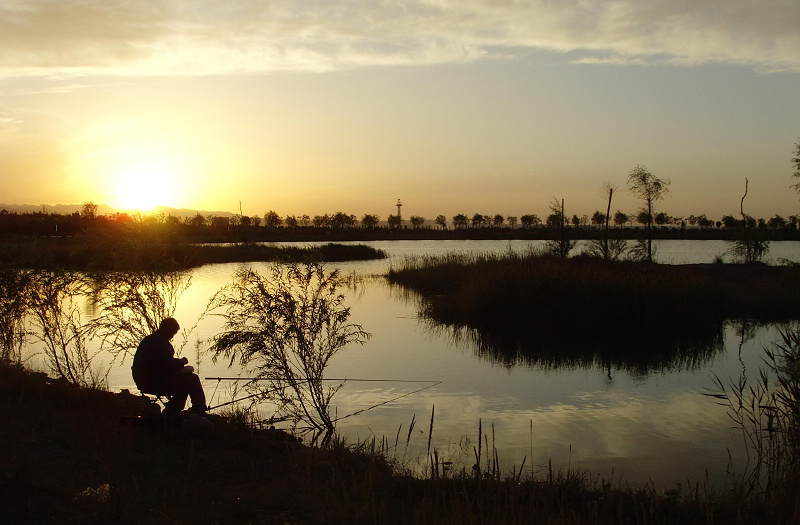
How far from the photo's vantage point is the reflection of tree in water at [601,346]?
15293mm

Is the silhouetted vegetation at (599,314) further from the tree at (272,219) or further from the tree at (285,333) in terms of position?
the tree at (272,219)

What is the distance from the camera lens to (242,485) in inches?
266

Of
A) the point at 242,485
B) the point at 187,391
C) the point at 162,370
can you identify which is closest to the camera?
the point at 242,485

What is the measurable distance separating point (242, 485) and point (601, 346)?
41.6 feet

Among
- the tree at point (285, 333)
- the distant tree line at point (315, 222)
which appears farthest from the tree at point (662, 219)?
the tree at point (285, 333)

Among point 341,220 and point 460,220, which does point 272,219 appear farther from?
point 460,220

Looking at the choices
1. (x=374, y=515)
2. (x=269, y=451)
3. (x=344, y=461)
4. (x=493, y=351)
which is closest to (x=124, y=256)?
(x=269, y=451)

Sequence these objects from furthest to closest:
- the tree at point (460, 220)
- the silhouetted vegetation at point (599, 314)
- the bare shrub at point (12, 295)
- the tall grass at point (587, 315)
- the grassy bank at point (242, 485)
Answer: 1. the tree at point (460, 220)
2. the tall grass at point (587, 315)
3. the silhouetted vegetation at point (599, 314)
4. the bare shrub at point (12, 295)
5. the grassy bank at point (242, 485)

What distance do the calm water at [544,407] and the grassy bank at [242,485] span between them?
74 cm

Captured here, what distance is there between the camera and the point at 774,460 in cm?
767

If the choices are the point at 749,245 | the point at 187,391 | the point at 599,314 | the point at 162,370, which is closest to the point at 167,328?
the point at 162,370

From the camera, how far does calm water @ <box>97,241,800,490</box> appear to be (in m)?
8.80

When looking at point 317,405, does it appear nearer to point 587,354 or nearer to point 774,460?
point 774,460

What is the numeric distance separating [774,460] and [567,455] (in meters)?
2.55
